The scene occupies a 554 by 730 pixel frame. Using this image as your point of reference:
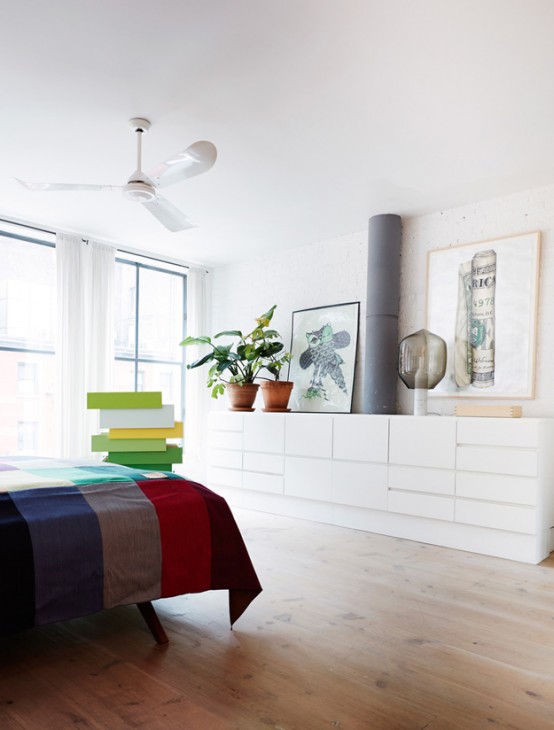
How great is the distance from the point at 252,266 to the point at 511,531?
3.66 metres

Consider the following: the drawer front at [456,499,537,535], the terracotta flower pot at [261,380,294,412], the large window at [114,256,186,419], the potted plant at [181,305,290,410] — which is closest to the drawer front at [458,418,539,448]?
the drawer front at [456,499,537,535]

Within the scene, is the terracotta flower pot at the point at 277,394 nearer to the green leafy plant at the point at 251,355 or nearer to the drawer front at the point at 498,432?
the green leafy plant at the point at 251,355

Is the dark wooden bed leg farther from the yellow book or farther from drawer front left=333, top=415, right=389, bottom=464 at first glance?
drawer front left=333, top=415, right=389, bottom=464

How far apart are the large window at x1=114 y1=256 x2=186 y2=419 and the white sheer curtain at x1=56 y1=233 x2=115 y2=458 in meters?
0.35

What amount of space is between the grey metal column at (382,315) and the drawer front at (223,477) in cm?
133

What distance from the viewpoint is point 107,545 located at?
1872 mm

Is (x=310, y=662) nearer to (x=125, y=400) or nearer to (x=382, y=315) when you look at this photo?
(x=125, y=400)

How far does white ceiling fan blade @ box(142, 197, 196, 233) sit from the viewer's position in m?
3.24

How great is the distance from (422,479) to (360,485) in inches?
19.6

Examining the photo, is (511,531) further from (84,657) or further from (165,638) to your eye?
(84,657)

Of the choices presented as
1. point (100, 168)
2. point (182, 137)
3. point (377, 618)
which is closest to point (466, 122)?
point (182, 137)

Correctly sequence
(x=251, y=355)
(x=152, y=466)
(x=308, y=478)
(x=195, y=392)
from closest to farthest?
(x=152, y=466) → (x=308, y=478) → (x=251, y=355) → (x=195, y=392)

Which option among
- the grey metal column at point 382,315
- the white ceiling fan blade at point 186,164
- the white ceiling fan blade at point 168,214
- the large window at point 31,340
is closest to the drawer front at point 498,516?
the grey metal column at point 382,315

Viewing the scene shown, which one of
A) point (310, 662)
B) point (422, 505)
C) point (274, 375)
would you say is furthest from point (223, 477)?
point (310, 662)
